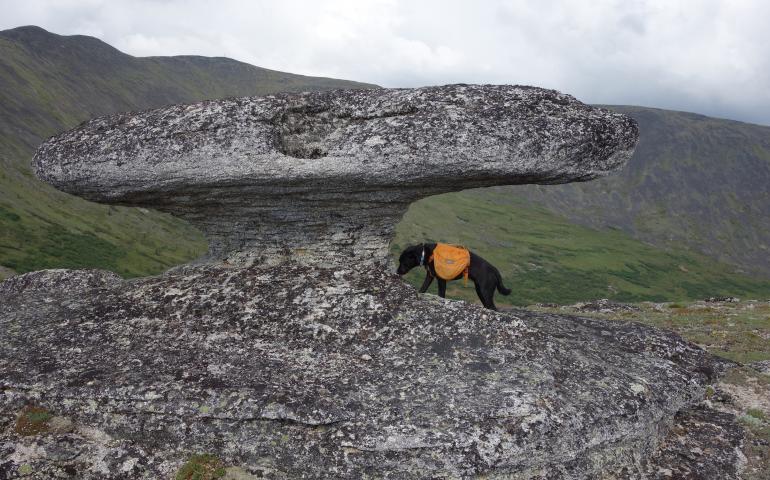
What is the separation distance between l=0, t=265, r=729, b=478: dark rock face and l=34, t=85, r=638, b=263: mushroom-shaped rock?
275 centimetres

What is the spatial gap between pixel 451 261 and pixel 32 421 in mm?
11792

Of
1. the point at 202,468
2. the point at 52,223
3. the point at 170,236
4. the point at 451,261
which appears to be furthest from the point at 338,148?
the point at 170,236

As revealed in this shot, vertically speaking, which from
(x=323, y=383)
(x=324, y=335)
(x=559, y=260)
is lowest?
(x=559, y=260)

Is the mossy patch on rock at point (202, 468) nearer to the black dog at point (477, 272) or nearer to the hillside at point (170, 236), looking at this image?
the black dog at point (477, 272)

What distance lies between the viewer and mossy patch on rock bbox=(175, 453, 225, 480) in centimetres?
1126

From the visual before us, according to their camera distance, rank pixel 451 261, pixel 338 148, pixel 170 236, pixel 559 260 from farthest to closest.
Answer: pixel 559 260 < pixel 170 236 < pixel 451 261 < pixel 338 148

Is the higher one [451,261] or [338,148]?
[338,148]

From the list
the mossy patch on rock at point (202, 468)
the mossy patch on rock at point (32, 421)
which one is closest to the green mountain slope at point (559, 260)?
the mossy patch on rock at point (32, 421)

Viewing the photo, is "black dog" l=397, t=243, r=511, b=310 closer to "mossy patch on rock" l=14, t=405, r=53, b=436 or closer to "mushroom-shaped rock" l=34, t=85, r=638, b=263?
"mushroom-shaped rock" l=34, t=85, r=638, b=263

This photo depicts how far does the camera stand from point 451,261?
18.0 metres

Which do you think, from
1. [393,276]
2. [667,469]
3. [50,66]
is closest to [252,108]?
[393,276]

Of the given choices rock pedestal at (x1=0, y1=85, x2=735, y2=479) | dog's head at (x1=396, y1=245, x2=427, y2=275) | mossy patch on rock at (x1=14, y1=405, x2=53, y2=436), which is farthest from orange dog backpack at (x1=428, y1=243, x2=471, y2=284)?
mossy patch on rock at (x1=14, y1=405, x2=53, y2=436)

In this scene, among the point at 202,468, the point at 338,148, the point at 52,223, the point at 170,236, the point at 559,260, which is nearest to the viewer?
the point at 202,468

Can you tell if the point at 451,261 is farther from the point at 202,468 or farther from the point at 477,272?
the point at 202,468
